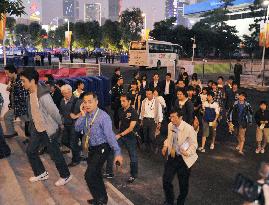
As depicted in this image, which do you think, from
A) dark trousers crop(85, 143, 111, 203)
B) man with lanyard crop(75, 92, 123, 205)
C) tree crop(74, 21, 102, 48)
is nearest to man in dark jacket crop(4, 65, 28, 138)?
man with lanyard crop(75, 92, 123, 205)

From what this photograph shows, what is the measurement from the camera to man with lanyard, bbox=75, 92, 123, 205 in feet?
16.1

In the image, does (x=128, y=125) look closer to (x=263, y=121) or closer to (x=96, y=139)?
(x=96, y=139)

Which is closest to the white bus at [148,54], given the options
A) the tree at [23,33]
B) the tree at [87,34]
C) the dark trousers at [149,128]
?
the dark trousers at [149,128]

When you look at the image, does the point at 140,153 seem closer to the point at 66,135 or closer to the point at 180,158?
the point at 66,135

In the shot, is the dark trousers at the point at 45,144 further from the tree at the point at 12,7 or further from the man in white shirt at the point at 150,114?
the tree at the point at 12,7

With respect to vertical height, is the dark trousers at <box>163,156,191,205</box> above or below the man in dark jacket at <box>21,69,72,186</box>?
below

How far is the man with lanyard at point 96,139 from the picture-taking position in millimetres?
4921

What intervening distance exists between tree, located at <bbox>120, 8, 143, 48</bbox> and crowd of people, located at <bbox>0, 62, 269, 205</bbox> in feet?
201

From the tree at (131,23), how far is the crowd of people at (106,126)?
61157 millimetres

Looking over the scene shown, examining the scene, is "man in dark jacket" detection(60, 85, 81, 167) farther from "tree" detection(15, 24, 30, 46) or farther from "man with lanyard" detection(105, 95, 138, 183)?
"tree" detection(15, 24, 30, 46)

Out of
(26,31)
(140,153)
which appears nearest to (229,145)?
(140,153)

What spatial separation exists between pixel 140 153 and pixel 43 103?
432 cm

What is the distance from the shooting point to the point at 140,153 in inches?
365

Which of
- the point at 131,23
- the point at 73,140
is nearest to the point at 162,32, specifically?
the point at 131,23
